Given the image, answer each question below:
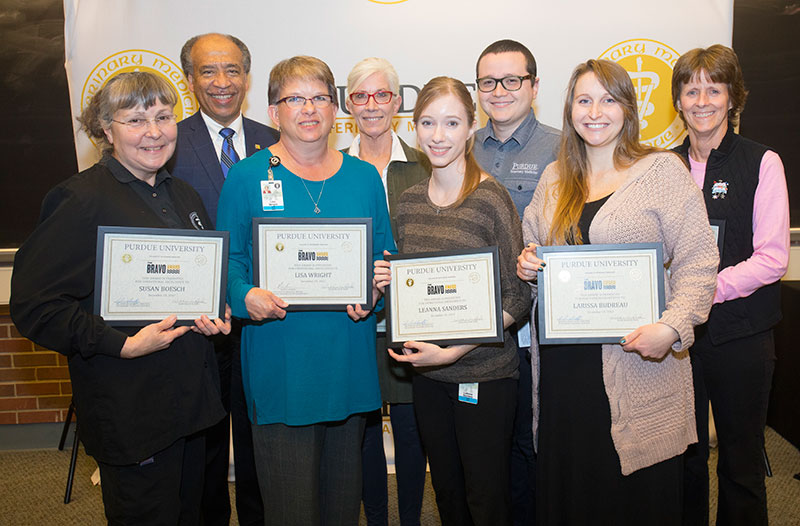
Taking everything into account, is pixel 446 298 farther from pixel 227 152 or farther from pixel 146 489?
pixel 227 152

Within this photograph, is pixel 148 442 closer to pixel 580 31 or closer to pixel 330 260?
pixel 330 260

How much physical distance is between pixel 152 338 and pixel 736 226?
246 cm

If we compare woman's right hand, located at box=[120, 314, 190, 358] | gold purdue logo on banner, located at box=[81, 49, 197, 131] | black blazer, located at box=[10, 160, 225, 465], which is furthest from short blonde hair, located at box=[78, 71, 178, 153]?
gold purdue logo on banner, located at box=[81, 49, 197, 131]

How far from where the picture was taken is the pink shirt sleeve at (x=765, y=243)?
8.57 ft

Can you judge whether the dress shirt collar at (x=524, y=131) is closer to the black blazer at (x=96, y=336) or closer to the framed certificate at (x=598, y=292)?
the framed certificate at (x=598, y=292)

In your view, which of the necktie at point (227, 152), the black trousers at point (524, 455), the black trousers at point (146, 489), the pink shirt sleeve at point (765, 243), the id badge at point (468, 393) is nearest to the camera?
the black trousers at point (146, 489)

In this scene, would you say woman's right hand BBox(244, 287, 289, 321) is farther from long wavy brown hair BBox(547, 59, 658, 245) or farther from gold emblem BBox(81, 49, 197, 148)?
gold emblem BBox(81, 49, 197, 148)

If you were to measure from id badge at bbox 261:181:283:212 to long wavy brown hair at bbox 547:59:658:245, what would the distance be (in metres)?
1.06

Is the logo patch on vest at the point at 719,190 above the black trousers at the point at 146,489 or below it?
above

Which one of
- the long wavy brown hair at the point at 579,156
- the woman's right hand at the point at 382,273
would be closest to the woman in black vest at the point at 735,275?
the long wavy brown hair at the point at 579,156

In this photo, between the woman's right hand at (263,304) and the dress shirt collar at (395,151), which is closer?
the woman's right hand at (263,304)

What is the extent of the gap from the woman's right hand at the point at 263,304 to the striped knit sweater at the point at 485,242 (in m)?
0.56

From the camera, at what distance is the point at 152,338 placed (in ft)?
6.91

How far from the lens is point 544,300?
2.19 meters
